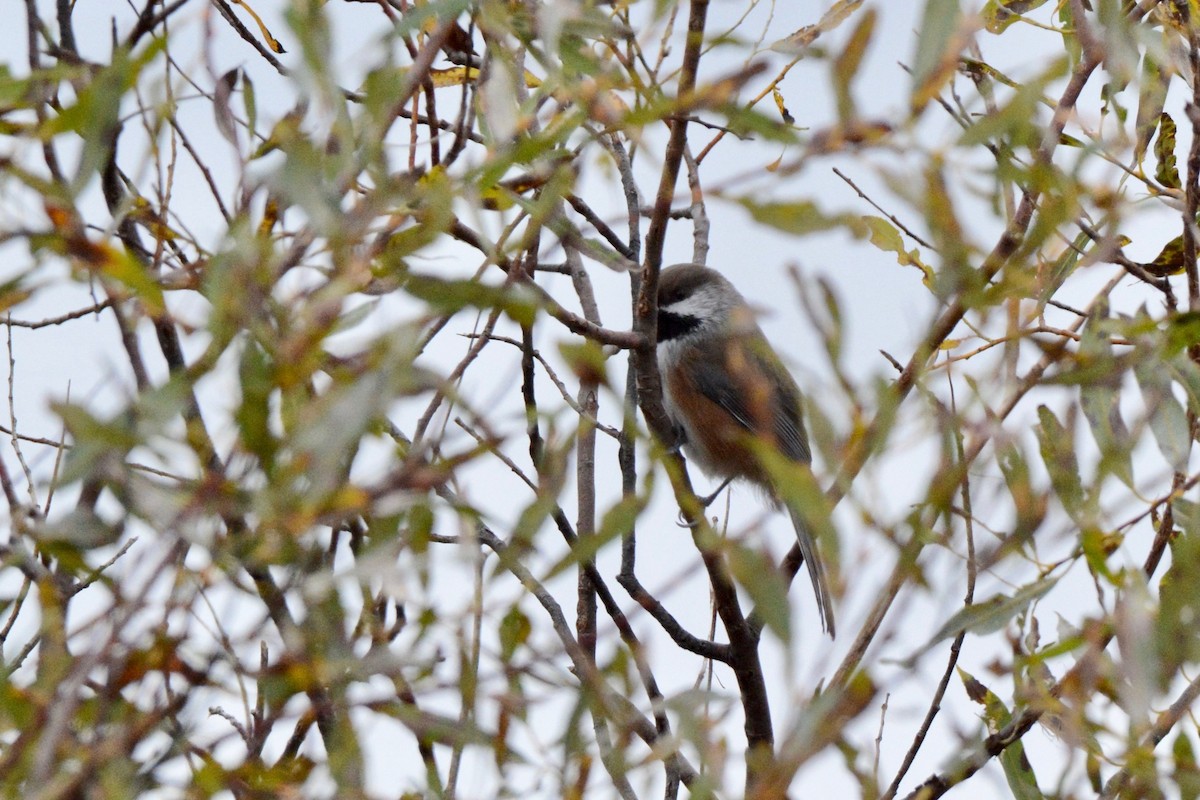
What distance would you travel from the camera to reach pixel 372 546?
4.74 ft

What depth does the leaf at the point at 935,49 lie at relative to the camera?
51.3 inches

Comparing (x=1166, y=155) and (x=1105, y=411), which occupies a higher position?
(x=1166, y=155)

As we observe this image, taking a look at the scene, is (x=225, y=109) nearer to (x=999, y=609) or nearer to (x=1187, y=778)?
(x=999, y=609)

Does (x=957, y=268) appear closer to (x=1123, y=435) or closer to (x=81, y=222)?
(x=1123, y=435)

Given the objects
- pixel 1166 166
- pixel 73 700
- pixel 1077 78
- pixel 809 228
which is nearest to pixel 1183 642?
pixel 809 228

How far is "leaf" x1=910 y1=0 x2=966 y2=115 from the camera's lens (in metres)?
1.30

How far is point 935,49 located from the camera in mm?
1322

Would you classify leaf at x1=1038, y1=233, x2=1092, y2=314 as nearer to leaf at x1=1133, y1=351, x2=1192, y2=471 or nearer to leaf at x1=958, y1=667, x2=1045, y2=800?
leaf at x1=1133, y1=351, x2=1192, y2=471

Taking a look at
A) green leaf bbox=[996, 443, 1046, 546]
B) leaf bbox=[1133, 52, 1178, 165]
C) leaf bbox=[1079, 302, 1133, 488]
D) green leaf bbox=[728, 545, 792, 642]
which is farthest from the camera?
leaf bbox=[1133, 52, 1178, 165]

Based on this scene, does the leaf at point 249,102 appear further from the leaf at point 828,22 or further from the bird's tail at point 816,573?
the bird's tail at point 816,573

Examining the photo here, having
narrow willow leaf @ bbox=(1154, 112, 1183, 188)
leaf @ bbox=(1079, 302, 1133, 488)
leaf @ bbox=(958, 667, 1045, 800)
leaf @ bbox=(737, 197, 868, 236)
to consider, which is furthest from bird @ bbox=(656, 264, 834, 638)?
leaf @ bbox=(737, 197, 868, 236)

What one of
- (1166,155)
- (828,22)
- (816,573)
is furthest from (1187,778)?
(816,573)

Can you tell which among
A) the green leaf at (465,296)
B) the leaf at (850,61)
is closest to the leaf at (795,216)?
the leaf at (850,61)

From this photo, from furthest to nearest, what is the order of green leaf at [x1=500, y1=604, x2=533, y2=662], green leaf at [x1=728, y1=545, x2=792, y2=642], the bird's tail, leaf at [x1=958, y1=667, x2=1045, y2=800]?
the bird's tail, leaf at [x1=958, y1=667, x2=1045, y2=800], green leaf at [x1=500, y1=604, x2=533, y2=662], green leaf at [x1=728, y1=545, x2=792, y2=642]
